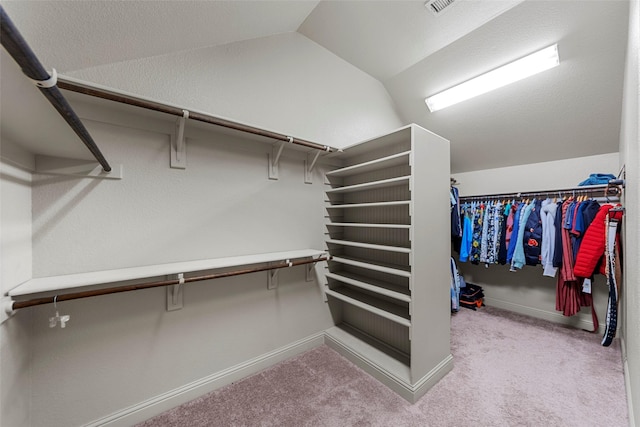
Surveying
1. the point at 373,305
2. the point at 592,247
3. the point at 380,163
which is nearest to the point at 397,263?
the point at 373,305

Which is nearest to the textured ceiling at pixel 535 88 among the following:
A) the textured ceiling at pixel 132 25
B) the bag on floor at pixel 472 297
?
the textured ceiling at pixel 132 25

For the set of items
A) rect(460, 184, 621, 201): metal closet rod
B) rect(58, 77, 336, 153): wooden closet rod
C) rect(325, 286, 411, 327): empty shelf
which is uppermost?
rect(58, 77, 336, 153): wooden closet rod

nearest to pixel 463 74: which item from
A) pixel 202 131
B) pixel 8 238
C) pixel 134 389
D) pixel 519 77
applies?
pixel 519 77

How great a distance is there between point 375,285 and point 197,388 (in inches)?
59.1

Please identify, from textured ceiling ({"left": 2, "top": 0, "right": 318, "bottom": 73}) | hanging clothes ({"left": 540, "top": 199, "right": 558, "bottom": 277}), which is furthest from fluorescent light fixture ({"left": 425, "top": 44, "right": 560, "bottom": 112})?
textured ceiling ({"left": 2, "top": 0, "right": 318, "bottom": 73})

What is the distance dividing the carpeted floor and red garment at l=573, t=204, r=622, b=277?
0.70m

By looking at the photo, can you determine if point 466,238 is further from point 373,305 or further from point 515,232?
point 373,305

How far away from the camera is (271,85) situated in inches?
77.3

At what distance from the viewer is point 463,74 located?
2305mm

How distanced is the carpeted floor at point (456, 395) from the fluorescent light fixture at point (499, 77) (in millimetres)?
2477

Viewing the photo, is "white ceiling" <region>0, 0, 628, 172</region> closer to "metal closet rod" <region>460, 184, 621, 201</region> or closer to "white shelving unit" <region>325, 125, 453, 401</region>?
"metal closet rod" <region>460, 184, 621, 201</region>

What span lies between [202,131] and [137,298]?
3.78 feet

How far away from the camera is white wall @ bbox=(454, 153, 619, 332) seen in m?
2.50

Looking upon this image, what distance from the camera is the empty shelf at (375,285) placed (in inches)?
69.8
